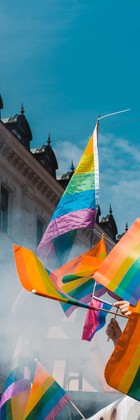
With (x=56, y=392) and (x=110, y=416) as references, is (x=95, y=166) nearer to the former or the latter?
(x=56, y=392)

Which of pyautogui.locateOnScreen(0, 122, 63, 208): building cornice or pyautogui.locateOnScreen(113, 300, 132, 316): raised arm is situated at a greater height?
pyautogui.locateOnScreen(0, 122, 63, 208): building cornice

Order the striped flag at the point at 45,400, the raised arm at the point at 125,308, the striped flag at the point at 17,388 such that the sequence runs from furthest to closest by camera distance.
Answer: the striped flag at the point at 17,388 → the striped flag at the point at 45,400 → the raised arm at the point at 125,308

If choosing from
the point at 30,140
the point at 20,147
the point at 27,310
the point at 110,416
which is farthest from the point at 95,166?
the point at 30,140

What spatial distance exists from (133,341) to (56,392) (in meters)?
2.79

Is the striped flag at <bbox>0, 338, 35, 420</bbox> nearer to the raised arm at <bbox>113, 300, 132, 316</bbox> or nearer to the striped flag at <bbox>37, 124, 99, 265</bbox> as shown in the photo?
the striped flag at <bbox>37, 124, 99, 265</bbox>

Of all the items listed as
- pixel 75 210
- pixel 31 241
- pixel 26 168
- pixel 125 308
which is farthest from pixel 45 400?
pixel 31 241

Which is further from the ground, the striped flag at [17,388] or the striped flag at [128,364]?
the striped flag at [128,364]

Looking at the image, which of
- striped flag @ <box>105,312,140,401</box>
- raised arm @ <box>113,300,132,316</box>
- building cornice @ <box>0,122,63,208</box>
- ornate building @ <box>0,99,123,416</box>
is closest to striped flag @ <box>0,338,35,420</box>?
ornate building @ <box>0,99,123,416</box>

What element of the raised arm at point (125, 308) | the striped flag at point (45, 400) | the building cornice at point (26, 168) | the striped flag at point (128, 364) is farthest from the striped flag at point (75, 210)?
the building cornice at point (26, 168)

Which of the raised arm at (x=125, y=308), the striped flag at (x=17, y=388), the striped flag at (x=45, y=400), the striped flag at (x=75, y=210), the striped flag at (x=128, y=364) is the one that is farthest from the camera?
the striped flag at (x=75, y=210)

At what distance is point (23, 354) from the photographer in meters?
10.8

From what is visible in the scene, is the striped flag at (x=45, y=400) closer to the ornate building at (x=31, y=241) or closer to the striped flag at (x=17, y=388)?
the striped flag at (x=17, y=388)

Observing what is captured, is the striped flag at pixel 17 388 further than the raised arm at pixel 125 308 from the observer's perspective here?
Yes

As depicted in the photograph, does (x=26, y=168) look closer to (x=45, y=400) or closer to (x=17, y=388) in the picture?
(x=17, y=388)
